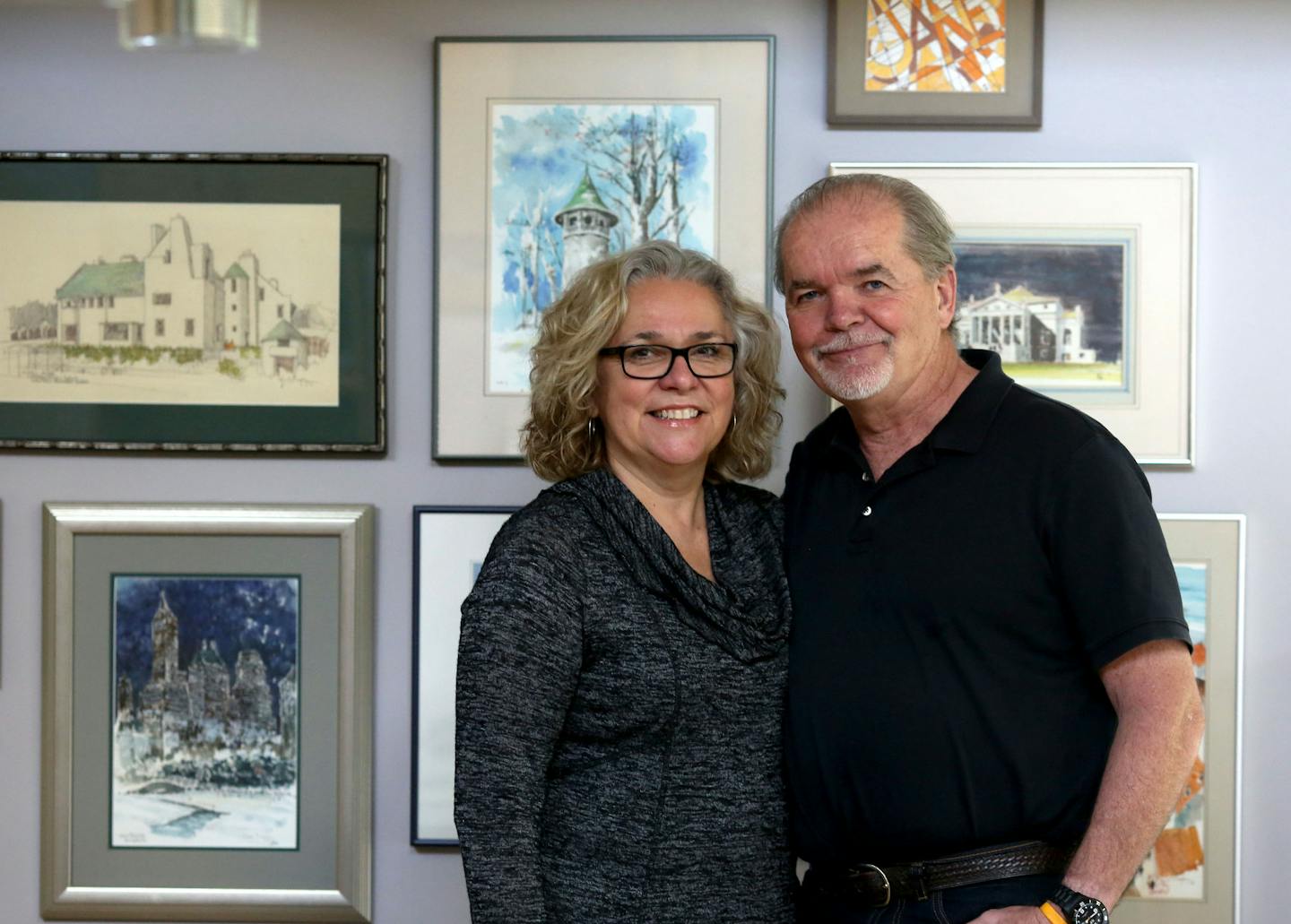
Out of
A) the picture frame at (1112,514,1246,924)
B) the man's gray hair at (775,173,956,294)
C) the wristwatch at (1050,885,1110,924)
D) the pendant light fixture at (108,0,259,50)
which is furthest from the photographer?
the picture frame at (1112,514,1246,924)

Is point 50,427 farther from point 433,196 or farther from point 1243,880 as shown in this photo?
point 1243,880

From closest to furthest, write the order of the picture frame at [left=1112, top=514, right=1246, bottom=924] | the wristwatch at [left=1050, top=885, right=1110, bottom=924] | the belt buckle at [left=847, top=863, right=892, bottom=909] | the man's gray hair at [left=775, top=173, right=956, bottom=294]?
1. the wristwatch at [left=1050, top=885, right=1110, bottom=924]
2. the belt buckle at [left=847, top=863, right=892, bottom=909]
3. the man's gray hair at [left=775, top=173, right=956, bottom=294]
4. the picture frame at [left=1112, top=514, right=1246, bottom=924]

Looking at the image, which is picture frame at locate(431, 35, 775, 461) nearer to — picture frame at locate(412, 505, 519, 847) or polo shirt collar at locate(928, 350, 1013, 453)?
picture frame at locate(412, 505, 519, 847)

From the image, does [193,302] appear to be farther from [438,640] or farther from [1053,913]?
[1053,913]

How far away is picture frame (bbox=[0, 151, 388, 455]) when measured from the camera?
1.91 meters

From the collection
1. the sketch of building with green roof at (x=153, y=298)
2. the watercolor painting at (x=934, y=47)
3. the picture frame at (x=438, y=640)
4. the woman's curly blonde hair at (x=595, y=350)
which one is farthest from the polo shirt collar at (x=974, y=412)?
the sketch of building with green roof at (x=153, y=298)

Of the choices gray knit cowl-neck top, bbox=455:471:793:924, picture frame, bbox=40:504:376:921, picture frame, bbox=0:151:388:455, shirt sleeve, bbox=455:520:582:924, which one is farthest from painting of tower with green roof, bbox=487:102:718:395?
shirt sleeve, bbox=455:520:582:924

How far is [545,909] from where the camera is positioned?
1.36 m

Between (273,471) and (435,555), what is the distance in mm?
304

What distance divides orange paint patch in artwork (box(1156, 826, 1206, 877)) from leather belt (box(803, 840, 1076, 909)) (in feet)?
2.01

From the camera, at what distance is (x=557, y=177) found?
1899mm

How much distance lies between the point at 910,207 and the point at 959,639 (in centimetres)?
54

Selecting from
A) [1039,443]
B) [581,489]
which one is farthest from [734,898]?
[1039,443]

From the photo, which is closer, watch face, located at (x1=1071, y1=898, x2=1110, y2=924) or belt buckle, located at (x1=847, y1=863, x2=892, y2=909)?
watch face, located at (x1=1071, y1=898, x2=1110, y2=924)
